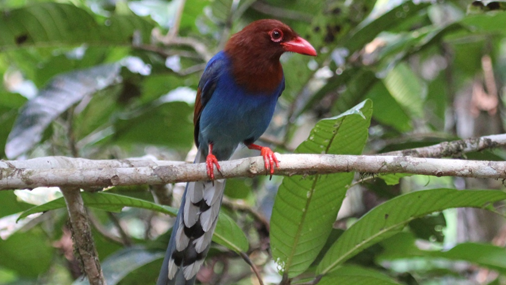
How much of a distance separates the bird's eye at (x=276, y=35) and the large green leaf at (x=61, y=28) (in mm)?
1319

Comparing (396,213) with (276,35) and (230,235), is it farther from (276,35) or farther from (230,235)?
(276,35)

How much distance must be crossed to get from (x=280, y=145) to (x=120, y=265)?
1.60 metres

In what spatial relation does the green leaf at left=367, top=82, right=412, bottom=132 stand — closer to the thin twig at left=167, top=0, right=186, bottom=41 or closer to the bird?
the bird

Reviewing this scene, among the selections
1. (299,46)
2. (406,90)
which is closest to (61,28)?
(299,46)

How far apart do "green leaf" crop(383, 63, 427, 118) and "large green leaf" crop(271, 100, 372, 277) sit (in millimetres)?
2138

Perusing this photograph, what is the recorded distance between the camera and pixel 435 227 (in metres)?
3.38

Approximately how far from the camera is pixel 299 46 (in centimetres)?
324

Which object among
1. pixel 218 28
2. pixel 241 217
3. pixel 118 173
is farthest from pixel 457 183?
pixel 118 173

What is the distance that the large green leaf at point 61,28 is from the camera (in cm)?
386

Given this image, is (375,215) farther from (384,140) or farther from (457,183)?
(457,183)

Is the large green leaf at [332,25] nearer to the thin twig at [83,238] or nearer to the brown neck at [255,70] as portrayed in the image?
the brown neck at [255,70]

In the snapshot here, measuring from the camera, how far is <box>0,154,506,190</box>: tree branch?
6.93 ft

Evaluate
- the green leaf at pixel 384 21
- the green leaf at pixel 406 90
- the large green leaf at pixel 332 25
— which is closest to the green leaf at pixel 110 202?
the large green leaf at pixel 332 25

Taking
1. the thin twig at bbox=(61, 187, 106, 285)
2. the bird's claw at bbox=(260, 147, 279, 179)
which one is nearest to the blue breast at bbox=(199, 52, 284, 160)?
the bird's claw at bbox=(260, 147, 279, 179)
